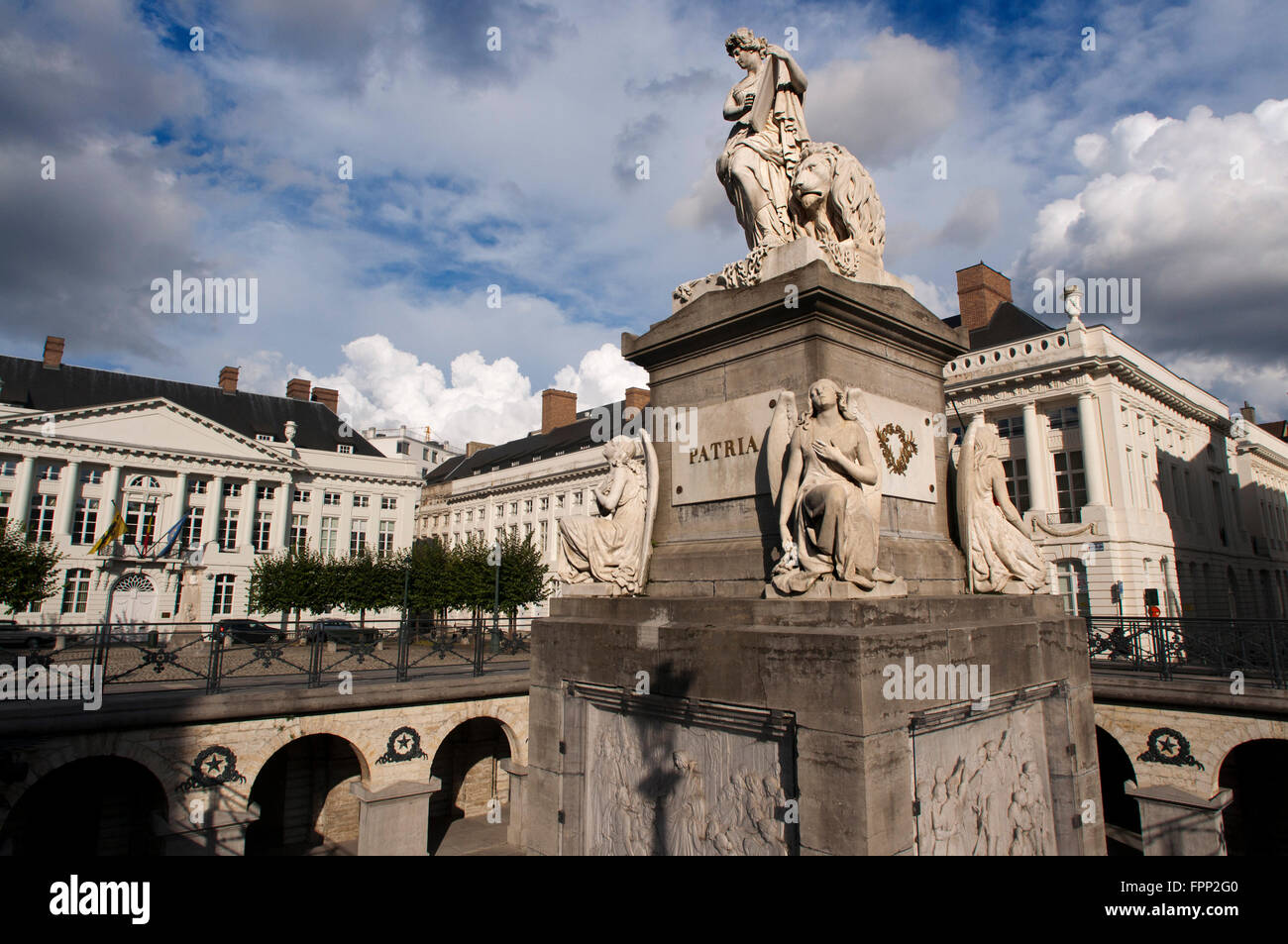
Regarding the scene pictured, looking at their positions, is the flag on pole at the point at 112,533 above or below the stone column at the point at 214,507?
below

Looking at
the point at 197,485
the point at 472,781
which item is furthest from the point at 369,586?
the point at 472,781

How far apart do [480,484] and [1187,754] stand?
6465 centimetres

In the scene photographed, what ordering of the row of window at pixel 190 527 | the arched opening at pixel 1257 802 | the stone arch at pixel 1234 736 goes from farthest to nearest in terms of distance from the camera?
the row of window at pixel 190 527, the arched opening at pixel 1257 802, the stone arch at pixel 1234 736

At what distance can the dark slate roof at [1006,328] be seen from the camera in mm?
41562

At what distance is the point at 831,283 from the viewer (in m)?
6.53

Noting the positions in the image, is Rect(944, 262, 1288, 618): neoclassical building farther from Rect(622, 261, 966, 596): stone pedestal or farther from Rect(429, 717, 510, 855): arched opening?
Rect(622, 261, 966, 596): stone pedestal

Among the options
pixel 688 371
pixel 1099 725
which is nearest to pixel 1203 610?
pixel 1099 725

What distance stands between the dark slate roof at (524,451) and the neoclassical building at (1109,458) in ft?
91.3

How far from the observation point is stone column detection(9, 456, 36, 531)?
4909cm

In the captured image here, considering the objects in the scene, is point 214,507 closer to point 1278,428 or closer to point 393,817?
point 393,817

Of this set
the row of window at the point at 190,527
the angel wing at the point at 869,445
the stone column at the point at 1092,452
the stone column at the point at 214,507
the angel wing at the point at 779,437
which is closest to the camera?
the angel wing at the point at 869,445
